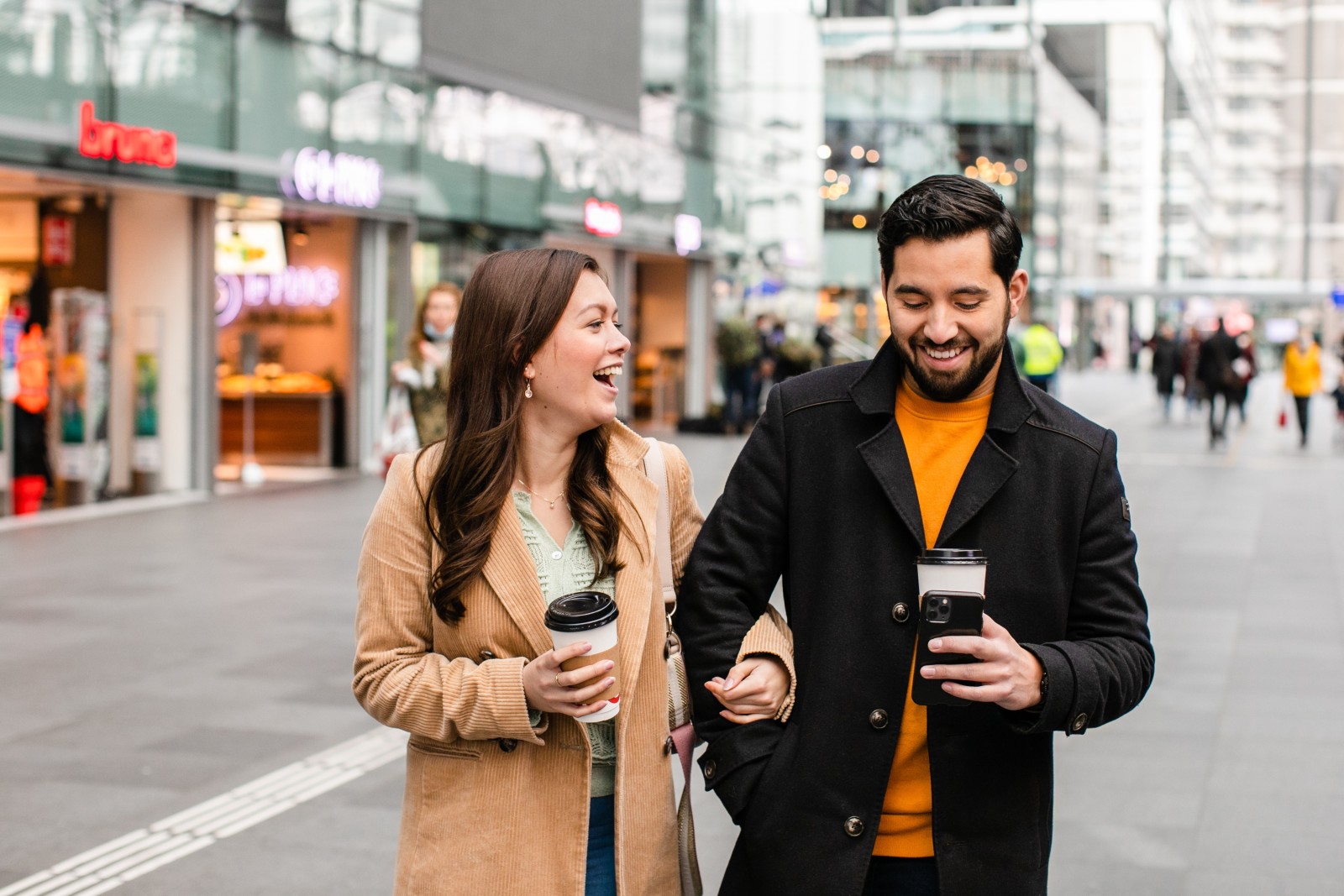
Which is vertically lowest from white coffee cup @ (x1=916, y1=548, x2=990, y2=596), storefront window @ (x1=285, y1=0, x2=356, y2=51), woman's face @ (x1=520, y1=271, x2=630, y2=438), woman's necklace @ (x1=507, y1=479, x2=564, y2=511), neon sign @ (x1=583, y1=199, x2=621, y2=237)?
white coffee cup @ (x1=916, y1=548, x2=990, y2=596)

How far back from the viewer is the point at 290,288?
17.5 meters

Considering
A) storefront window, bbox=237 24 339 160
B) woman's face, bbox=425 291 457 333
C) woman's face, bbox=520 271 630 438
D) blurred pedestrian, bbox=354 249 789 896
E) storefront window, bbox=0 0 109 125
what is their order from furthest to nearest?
storefront window, bbox=237 24 339 160
storefront window, bbox=0 0 109 125
woman's face, bbox=425 291 457 333
woman's face, bbox=520 271 630 438
blurred pedestrian, bbox=354 249 789 896

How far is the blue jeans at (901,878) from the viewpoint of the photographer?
228 cm

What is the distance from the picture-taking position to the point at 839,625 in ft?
7.53

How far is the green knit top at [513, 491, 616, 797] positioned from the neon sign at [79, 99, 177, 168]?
11.4 metres

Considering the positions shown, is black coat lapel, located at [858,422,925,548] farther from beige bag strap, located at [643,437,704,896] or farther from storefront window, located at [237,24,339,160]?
storefront window, located at [237,24,339,160]

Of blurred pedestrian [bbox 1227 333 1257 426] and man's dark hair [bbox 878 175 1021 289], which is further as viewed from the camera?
blurred pedestrian [bbox 1227 333 1257 426]

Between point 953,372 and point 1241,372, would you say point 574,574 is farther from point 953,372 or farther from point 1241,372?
point 1241,372

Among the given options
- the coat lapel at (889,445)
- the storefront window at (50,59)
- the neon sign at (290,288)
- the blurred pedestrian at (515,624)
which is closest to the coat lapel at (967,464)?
the coat lapel at (889,445)

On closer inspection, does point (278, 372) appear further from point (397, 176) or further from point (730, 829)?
point (730, 829)

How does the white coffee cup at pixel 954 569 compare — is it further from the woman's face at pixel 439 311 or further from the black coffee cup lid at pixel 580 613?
the woman's face at pixel 439 311

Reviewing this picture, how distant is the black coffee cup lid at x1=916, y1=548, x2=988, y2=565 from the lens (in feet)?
6.46

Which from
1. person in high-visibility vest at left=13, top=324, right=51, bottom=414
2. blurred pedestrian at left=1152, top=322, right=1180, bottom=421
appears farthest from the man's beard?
blurred pedestrian at left=1152, top=322, right=1180, bottom=421

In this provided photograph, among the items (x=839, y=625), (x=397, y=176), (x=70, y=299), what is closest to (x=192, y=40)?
(x=70, y=299)
